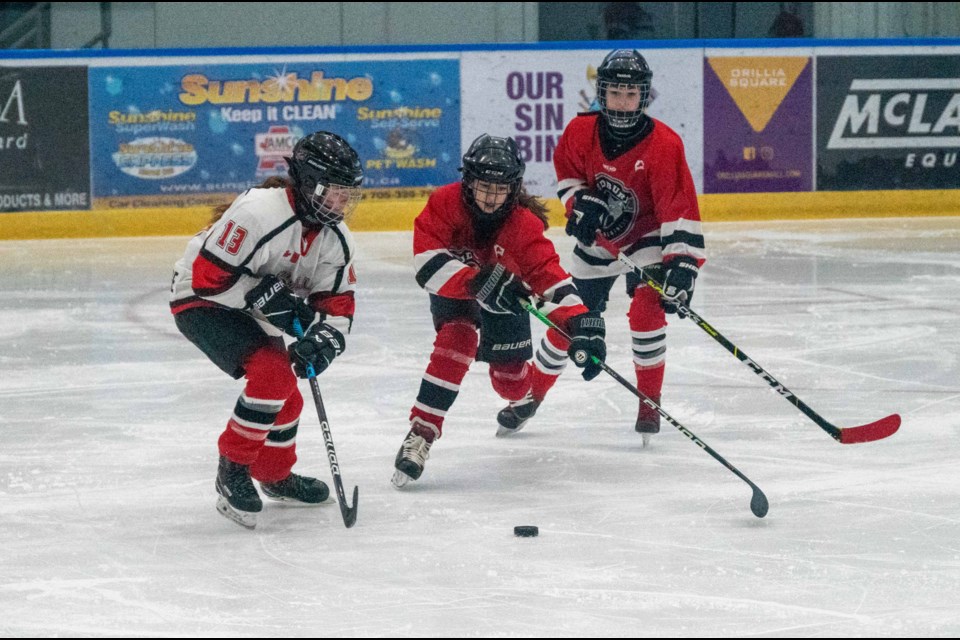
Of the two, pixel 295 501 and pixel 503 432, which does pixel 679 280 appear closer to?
pixel 503 432

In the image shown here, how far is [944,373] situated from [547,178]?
4.78 metres

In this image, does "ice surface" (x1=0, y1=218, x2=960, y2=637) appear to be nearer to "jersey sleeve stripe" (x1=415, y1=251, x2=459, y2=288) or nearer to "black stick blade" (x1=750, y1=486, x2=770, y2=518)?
"black stick blade" (x1=750, y1=486, x2=770, y2=518)

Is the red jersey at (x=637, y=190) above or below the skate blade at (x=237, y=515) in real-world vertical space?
above

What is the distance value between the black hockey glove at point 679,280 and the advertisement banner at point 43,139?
592 centimetres

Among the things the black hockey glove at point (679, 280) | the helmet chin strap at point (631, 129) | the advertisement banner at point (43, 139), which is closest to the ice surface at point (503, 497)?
the black hockey glove at point (679, 280)

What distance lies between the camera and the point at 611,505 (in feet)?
12.0

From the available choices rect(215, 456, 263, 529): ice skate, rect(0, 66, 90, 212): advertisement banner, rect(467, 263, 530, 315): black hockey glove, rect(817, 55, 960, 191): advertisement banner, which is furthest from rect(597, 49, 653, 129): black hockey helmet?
rect(817, 55, 960, 191): advertisement banner

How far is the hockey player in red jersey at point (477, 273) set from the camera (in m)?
3.73

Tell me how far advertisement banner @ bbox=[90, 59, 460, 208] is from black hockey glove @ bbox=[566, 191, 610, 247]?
5.08 metres

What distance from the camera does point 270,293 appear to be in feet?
11.1

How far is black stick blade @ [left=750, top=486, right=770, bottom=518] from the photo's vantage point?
347cm

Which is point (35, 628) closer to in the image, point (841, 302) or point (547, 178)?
point (841, 302)

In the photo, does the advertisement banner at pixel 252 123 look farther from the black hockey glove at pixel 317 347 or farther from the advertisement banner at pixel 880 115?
the black hockey glove at pixel 317 347

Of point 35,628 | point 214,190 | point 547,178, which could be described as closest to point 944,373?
point 35,628
